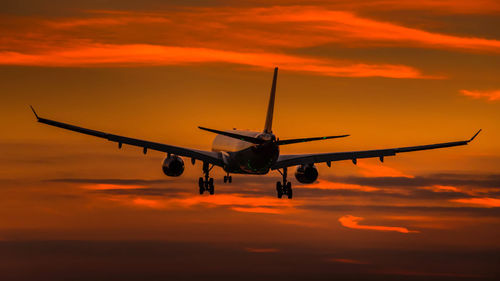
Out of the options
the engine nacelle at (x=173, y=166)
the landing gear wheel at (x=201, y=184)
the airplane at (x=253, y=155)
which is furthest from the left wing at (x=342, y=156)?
→ the engine nacelle at (x=173, y=166)

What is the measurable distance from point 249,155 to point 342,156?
9.63 meters

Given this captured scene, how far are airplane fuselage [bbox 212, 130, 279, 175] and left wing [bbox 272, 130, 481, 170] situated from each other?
3.00m

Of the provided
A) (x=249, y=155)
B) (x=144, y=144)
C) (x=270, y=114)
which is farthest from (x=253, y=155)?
(x=144, y=144)

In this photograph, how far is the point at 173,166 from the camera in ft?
306

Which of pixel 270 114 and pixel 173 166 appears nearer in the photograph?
pixel 270 114

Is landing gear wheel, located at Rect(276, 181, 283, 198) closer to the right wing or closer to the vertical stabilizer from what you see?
the right wing

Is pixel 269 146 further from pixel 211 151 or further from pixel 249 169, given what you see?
pixel 211 151

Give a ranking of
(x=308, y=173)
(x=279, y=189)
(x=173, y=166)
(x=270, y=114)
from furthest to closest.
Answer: (x=279, y=189) < (x=308, y=173) < (x=173, y=166) < (x=270, y=114)

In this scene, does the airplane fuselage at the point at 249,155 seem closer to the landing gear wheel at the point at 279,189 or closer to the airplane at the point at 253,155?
the airplane at the point at 253,155

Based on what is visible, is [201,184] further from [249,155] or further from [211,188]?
[249,155]

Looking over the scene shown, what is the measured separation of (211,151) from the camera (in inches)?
4065

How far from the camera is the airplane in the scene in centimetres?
8662

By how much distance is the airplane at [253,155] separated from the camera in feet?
284

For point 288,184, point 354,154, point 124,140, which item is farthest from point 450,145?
point 124,140
